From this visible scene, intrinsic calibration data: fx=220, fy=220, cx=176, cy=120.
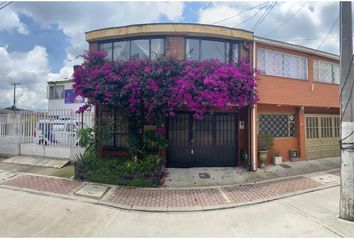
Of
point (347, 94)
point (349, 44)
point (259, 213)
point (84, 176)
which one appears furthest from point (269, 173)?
point (84, 176)

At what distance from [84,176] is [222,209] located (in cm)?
470

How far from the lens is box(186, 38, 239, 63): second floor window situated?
8.83 metres

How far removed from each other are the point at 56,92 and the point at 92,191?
17.5 meters

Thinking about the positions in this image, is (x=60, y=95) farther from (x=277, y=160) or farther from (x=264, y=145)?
(x=277, y=160)

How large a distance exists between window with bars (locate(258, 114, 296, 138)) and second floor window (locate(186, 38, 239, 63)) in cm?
299

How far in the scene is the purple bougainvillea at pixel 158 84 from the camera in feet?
23.2

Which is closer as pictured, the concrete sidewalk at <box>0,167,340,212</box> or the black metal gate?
the concrete sidewalk at <box>0,167,340,212</box>

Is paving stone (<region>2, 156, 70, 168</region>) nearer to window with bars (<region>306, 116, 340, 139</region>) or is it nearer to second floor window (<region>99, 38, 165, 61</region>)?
second floor window (<region>99, 38, 165, 61</region>)

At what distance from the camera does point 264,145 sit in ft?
30.3

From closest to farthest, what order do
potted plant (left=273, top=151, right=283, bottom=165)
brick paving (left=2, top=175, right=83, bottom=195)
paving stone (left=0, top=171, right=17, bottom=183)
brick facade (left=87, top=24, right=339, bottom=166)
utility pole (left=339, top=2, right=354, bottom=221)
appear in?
utility pole (left=339, top=2, right=354, bottom=221)
brick paving (left=2, top=175, right=83, bottom=195)
paving stone (left=0, top=171, right=17, bottom=183)
brick facade (left=87, top=24, right=339, bottom=166)
potted plant (left=273, top=151, right=283, bottom=165)

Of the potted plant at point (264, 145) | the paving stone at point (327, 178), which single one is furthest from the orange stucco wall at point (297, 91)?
the paving stone at point (327, 178)

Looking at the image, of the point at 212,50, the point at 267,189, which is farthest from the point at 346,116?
the point at 212,50

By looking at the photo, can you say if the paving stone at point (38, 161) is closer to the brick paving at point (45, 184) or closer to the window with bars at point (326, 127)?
the brick paving at point (45, 184)

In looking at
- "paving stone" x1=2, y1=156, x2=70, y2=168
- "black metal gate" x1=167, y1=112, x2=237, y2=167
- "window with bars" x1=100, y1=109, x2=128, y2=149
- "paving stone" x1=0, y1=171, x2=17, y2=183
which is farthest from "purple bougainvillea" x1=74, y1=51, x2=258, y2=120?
"paving stone" x1=0, y1=171, x2=17, y2=183
